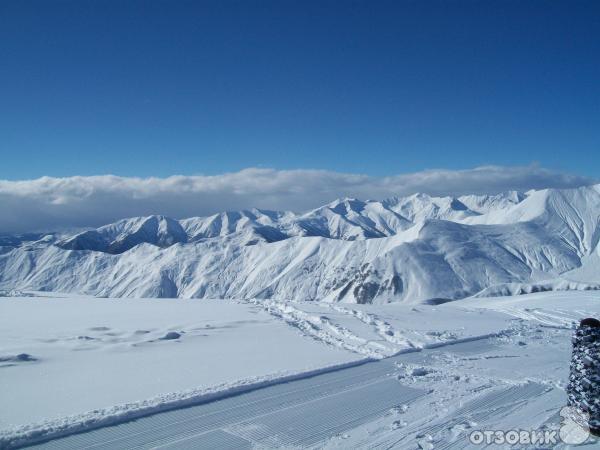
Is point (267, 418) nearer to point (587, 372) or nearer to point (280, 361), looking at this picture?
point (280, 361)

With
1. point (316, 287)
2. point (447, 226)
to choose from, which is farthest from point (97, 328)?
point (316, 287)

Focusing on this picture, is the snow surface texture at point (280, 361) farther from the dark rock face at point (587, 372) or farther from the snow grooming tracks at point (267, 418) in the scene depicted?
the dark rock face at point (587, 372)

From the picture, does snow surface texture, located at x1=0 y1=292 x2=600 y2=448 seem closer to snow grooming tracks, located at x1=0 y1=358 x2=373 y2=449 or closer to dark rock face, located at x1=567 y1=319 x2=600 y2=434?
snow grooming tracks, located at x1=0 y1=358 x2=373 y2=449

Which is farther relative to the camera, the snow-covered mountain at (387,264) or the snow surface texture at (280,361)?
the snow-covered mountain at (387,264)

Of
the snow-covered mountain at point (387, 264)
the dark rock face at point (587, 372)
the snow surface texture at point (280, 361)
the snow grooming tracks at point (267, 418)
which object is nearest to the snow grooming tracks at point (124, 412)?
the snow surface texture at point (280, 361)

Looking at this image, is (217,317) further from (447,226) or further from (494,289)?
(447,226)

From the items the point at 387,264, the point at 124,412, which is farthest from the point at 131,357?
the point at 387,264

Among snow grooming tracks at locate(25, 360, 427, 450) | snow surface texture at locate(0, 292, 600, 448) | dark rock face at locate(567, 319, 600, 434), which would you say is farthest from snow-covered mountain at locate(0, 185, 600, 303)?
dark rock face at locate(567, 319, 600, 434)

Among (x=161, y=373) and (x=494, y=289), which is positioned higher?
(x=161, y=373)
